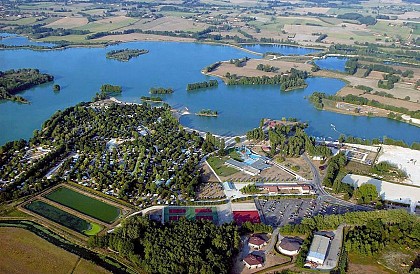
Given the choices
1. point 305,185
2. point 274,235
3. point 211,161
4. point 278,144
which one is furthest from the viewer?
point 278,144

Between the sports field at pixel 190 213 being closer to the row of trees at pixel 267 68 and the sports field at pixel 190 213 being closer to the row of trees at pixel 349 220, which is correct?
the row of trees at pixel 349 220

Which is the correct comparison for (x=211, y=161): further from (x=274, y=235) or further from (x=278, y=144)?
(x=274, y=235)

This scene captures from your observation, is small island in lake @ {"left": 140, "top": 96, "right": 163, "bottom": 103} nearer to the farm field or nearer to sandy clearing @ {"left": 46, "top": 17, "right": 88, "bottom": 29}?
the farm field

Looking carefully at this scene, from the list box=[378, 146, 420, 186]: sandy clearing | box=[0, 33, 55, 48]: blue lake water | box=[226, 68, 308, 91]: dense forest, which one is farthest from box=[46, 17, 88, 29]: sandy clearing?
box=[378, 146, 420, 186]: sandy clearing

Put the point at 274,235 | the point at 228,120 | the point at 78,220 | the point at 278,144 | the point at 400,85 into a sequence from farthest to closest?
the point at 400,85, the point at 228,120, the point at 278,144, the point at 78,220, the point at 274,235

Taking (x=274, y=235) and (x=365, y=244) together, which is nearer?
(x=365, y=244)

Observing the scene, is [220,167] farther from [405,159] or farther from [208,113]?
[405,159]

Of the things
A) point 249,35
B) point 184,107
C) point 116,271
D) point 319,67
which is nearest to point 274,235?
point 116,271
